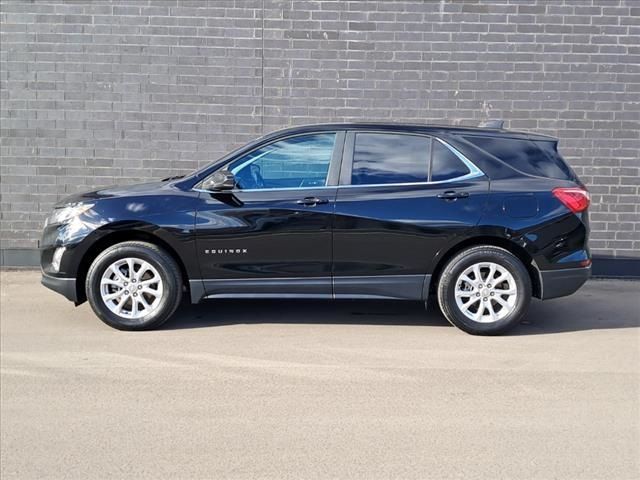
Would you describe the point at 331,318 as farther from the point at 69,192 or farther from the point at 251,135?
the point at 69,192

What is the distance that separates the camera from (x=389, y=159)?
656 cm

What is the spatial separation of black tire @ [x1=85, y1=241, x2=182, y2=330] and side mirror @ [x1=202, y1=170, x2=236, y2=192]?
710mm

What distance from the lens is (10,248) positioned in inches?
369

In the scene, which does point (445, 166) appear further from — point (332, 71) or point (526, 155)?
point (332, 71)

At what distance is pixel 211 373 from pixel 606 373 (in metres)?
3.00

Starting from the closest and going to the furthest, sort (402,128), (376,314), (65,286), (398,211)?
(398,211)
(65,286)
(402,128)
(376,314)

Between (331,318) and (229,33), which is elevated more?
(229,33)

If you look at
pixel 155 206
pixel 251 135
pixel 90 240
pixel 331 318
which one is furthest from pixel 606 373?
pixel 251 135

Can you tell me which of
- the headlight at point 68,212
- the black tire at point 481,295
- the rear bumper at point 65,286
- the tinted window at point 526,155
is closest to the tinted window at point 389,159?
the tinted window at point 526,155

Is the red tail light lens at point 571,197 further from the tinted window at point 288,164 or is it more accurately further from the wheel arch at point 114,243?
the wheel arch at point 114,243

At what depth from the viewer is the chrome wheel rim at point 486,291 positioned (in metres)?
6.43

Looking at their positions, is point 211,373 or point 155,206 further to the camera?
point 155,206

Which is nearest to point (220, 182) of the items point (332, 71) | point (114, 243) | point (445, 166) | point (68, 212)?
point (114, 243)

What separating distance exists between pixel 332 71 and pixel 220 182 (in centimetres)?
331
